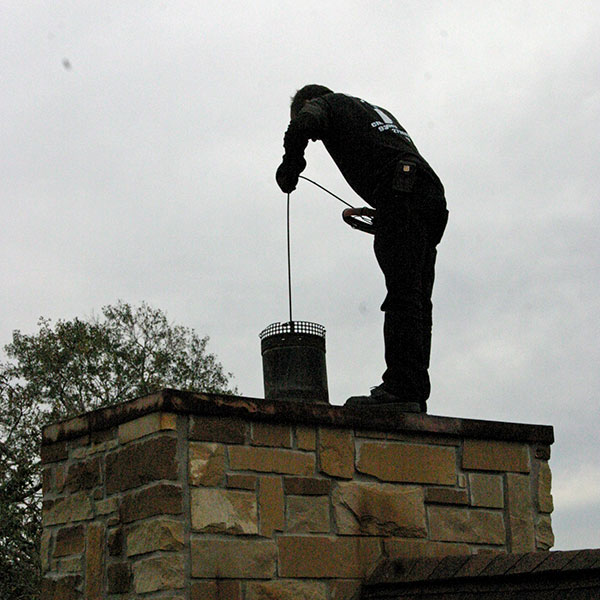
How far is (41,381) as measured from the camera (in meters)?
21.4

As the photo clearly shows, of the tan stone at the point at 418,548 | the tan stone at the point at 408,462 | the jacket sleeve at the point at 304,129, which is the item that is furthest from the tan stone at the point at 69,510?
the jacket sleeve at the point at 304,129

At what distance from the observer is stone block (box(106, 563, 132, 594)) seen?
5.10m

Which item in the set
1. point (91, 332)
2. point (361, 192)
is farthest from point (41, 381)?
point (361, 192)

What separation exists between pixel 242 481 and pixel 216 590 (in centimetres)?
49

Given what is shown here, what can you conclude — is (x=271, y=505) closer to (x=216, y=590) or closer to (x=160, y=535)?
(x=216, y=590)

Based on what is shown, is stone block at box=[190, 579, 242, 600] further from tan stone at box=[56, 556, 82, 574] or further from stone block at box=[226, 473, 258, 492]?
tan stone at box=[56, 556, 82, 574]

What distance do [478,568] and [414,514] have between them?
0.74 meters

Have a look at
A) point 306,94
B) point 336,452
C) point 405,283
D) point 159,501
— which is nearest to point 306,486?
point 336,452

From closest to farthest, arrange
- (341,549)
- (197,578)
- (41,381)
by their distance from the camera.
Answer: (197,578), (341,549), (41,381)

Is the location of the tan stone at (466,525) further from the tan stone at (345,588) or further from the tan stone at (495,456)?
the tan stone at (345,588)

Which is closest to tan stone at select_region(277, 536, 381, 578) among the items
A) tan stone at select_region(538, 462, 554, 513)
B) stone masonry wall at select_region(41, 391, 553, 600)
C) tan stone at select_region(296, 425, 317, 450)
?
stone masonry wall at select_region(41, 391, 553, 600)

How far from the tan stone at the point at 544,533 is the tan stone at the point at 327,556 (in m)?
1.05

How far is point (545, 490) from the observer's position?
20.5ft

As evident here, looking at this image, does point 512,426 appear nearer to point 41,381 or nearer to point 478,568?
point 478,568
